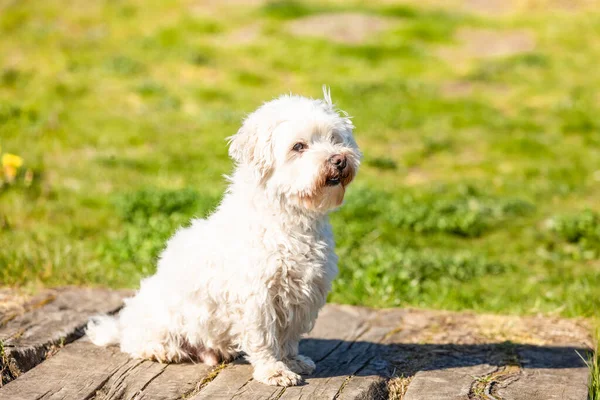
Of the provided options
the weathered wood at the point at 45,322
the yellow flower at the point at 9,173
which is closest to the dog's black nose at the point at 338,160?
the weathered wood at the point at 45,322

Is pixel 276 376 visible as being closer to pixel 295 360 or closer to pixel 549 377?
pixel 295 360

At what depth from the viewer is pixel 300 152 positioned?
153 inches

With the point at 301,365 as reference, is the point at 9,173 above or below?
above

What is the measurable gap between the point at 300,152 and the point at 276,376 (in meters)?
1.12

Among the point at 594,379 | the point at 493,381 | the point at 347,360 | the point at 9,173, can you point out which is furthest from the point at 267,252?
the point at 9,173

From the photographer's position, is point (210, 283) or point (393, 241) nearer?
point (210, 283)

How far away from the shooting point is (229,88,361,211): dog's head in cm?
380

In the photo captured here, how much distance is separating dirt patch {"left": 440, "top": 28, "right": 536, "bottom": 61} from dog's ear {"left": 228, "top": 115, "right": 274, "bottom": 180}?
984 cm

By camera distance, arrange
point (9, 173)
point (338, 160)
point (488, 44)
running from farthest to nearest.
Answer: point (488, 44)
point (9, 173)
point (338, 160)

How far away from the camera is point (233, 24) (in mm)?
14375

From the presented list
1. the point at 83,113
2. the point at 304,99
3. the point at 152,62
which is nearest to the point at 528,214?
the point at 304,99

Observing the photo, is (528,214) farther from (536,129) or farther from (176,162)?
(176,162)

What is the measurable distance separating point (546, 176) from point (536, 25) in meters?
6.16

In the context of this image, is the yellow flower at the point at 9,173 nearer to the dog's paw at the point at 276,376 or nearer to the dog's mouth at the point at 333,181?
the dog's paw at the point at 276,376
